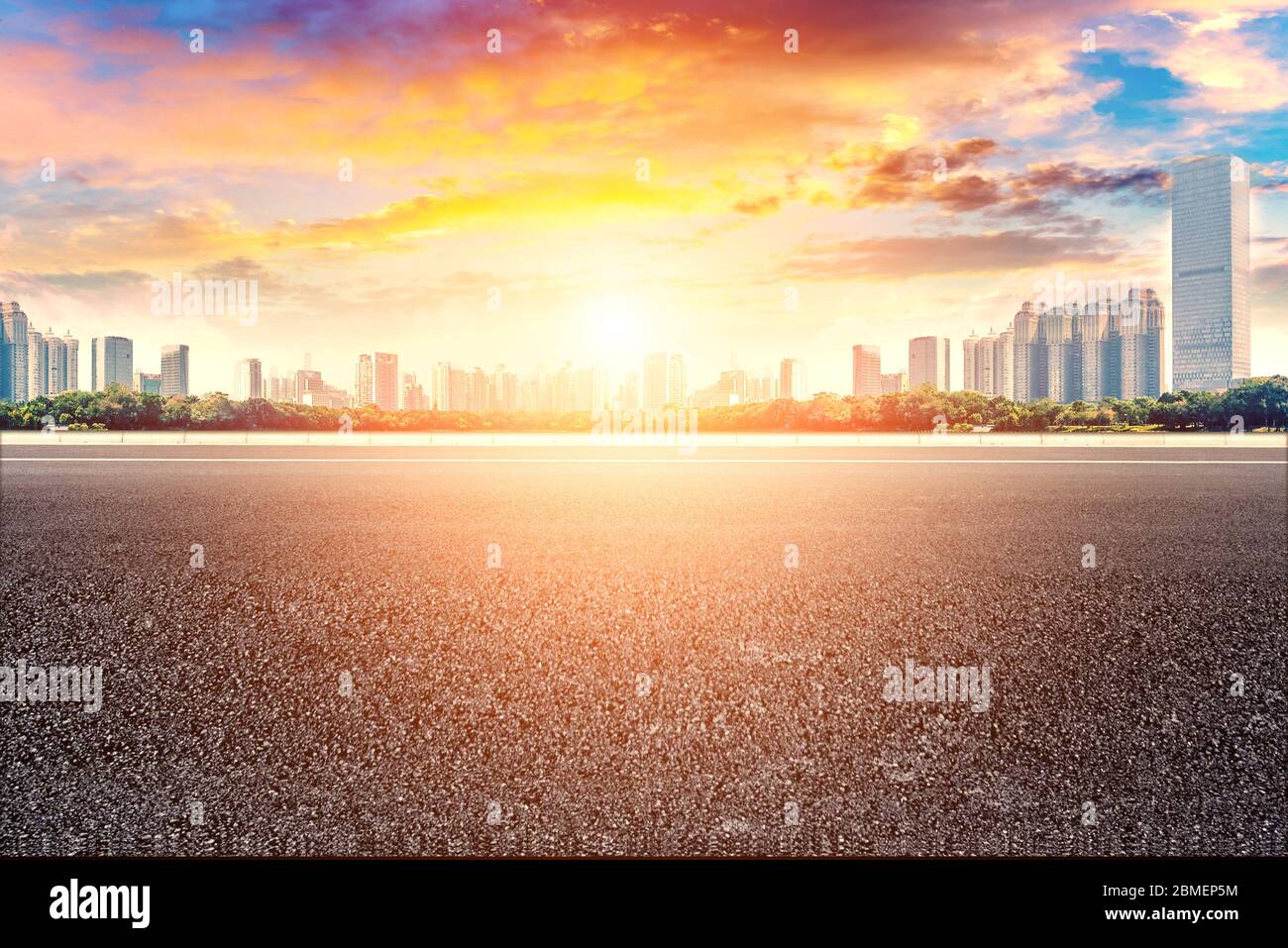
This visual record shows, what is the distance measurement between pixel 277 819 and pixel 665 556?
358cm

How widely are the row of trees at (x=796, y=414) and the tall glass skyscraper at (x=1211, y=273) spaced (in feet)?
101

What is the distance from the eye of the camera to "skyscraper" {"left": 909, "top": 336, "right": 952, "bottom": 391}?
56575mm

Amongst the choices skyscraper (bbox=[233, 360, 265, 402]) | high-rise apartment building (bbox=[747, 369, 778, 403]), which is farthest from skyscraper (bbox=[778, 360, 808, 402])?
skyscraper (bbox=[233, 360, 265, 402])

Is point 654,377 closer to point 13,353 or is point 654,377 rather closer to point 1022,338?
point 1022,338

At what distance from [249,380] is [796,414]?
2942 cm

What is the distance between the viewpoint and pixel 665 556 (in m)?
6.11

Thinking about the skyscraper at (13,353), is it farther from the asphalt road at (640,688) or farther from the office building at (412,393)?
the asphalt road at (640,688)

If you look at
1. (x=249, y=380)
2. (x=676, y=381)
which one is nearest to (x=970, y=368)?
(x=676, y=381)

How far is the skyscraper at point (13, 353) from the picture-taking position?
46.9m

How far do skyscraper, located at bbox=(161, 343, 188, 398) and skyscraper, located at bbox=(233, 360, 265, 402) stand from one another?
3056mm

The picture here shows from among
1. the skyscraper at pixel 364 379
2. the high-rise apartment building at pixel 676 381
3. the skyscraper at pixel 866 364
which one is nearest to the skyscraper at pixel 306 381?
the skyscraper at pixel 364 379
